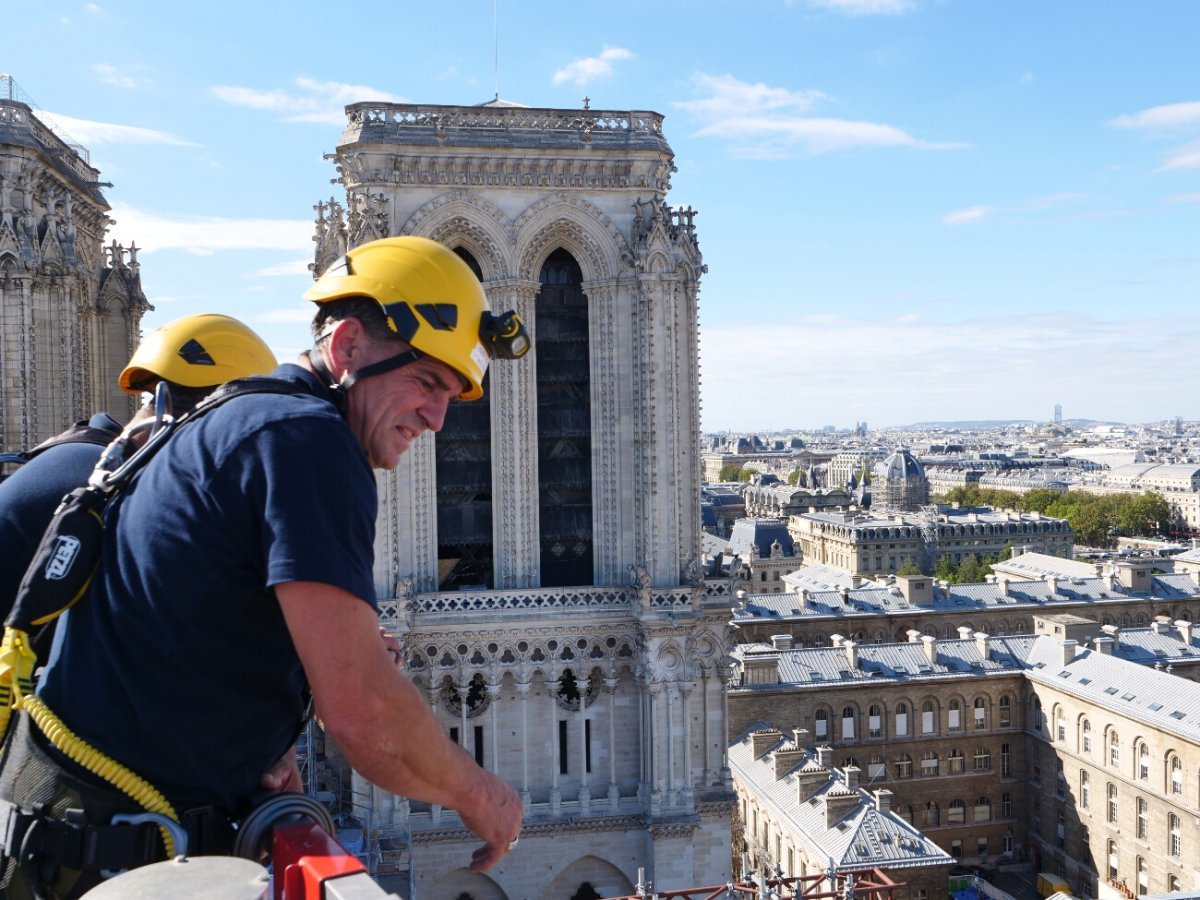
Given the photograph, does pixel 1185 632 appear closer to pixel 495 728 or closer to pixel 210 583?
pixel 495 728

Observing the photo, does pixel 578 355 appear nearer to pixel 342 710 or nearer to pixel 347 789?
pixel 347 789

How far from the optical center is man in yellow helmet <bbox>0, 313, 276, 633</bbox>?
18.5ft

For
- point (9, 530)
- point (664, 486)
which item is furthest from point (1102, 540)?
point (9, 530)

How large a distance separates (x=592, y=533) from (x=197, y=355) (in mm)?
26307

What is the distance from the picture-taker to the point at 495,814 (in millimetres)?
4344

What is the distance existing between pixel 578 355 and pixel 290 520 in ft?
95.2

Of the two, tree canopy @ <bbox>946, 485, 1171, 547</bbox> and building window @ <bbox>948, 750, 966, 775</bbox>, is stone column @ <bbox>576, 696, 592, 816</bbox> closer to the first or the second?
building window @ <bbox>948, 750, 966, 775</bbox>

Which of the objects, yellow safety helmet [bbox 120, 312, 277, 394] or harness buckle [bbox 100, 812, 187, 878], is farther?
yellow safety helmet [bbox 120, 312, 277, 394]

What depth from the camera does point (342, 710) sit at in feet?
12.5

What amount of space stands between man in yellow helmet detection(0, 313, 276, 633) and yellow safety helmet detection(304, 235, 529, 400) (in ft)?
6.24

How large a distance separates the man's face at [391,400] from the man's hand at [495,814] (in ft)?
4.34

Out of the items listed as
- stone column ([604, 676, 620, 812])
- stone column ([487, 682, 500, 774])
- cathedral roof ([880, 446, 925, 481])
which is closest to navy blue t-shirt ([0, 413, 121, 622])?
stone column ([487, 682, 500, 774])

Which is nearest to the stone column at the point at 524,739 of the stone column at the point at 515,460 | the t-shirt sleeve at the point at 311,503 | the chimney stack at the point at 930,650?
the stone column at the point at 515,460

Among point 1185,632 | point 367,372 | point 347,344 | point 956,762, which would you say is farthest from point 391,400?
point 1185,632
